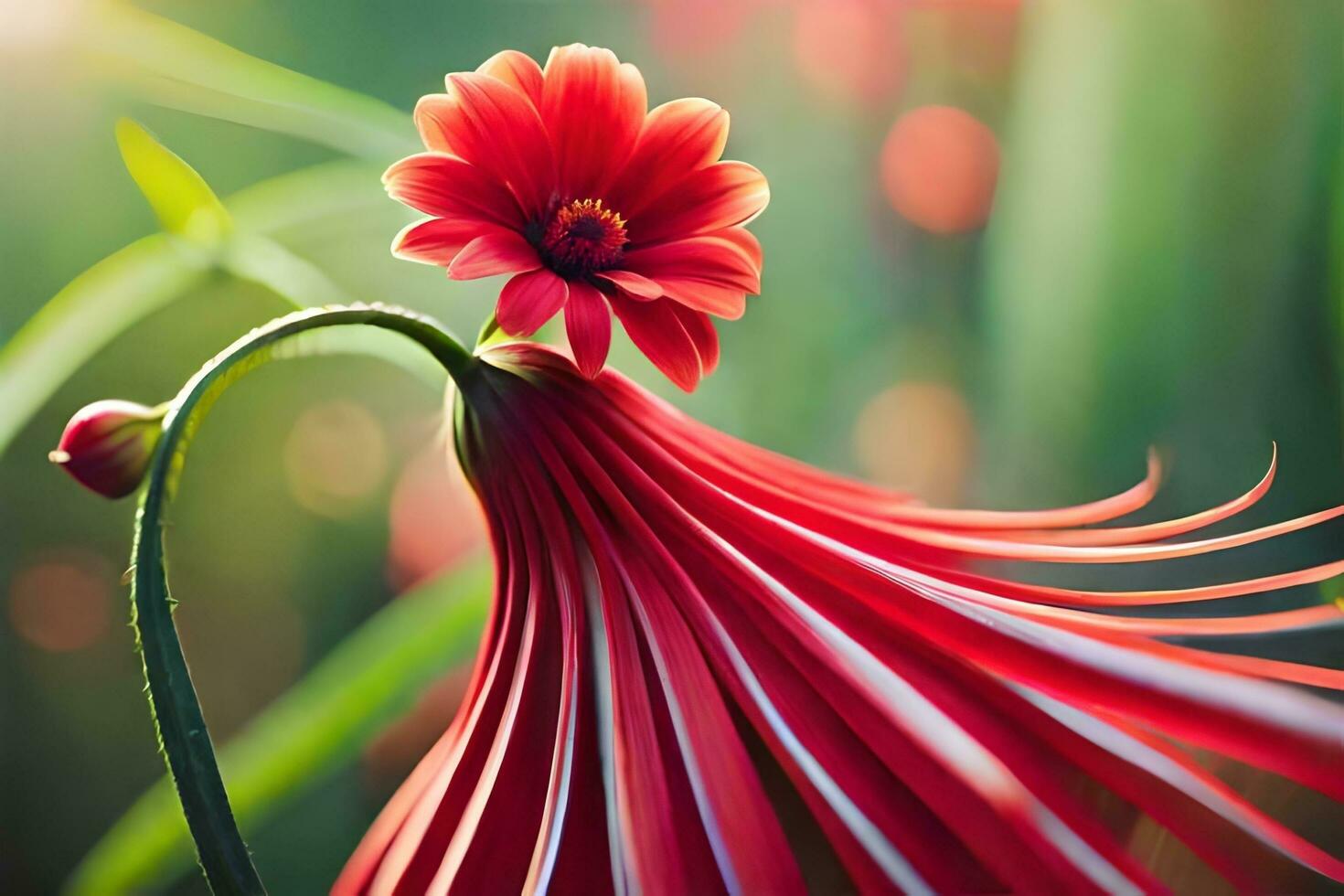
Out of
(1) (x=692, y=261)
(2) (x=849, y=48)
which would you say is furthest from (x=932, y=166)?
(1) (x=692, y=261)

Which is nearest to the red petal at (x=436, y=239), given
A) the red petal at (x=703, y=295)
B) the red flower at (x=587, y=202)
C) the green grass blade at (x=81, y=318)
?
the red flower at (x=587, y=202)

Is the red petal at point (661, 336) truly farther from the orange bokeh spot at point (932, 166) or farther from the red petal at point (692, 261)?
the orange bokeh spot at point (932, 166)

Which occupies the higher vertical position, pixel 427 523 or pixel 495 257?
pixel 495 257

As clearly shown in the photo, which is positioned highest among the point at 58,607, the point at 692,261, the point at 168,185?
the point at 692,261

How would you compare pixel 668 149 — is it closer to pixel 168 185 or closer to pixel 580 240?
pixel 580 240

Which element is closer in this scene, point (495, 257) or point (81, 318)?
Answer: point (495, 257)

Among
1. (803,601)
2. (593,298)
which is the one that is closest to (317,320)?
(593,298)
